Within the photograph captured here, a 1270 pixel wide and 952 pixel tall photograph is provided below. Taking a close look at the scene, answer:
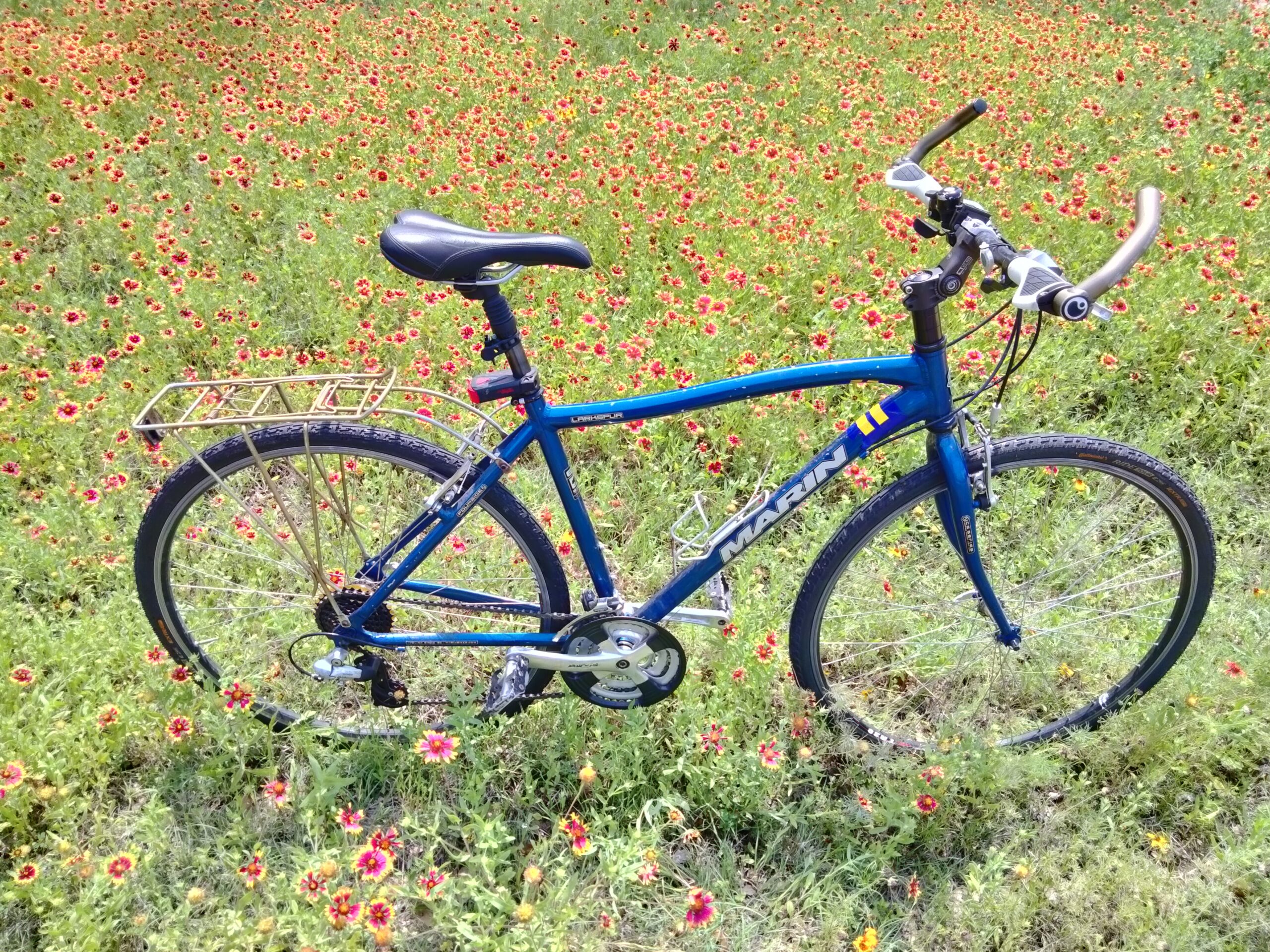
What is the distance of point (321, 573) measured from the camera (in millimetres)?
2133

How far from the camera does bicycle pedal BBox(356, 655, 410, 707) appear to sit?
2.25 meters

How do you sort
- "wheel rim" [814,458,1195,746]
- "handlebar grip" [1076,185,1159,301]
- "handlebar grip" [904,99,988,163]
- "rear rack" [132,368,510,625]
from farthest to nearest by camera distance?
1. "wheel rim" [814,458,1195,746]
2. "rear rack" [132,368,510,625]
3. "handlebar grip" [904,99,988,163]
4. "handlebar grip" [1076,185,1159,301]

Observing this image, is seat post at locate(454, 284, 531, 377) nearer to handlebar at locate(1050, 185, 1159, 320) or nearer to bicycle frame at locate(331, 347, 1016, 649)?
bicycle frame at locate(331, 347, 1016, 649)

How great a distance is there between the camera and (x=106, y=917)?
1881 mm

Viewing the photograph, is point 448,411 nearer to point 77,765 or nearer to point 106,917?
point 77,765

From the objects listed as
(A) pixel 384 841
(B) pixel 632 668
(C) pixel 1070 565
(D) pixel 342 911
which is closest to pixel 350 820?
(A) pixel 384 841

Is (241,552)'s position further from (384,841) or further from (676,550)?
(676,550)

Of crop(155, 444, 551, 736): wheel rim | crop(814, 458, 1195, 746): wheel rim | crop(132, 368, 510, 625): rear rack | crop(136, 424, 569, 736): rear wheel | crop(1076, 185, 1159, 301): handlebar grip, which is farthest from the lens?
crop(814, 458, 1195, 746): wheel rim

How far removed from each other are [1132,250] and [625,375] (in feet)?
7.41

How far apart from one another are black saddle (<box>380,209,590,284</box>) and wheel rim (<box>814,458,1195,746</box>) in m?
1.35

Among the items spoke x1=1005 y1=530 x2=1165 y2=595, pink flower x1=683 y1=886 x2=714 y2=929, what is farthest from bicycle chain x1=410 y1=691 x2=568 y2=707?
spoke x1=1005 y1=530 x2=1165 y2=595

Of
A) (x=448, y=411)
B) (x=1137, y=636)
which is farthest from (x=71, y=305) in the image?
(x=1137, y=636)

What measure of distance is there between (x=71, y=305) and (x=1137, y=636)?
479 centimetres

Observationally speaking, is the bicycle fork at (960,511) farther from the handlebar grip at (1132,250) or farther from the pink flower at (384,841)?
the pink flower at (384,841)
